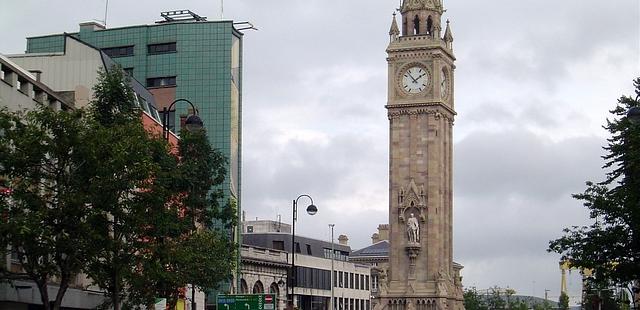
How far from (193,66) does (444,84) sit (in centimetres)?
2773

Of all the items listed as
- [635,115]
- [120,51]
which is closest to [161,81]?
[120,51]

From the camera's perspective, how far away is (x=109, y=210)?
44.1m

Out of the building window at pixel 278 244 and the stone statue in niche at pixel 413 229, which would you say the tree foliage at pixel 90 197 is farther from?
the building window at pixel 278 244

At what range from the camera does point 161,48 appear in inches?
4380

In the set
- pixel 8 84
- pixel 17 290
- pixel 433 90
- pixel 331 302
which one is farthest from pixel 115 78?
pixel 331 302

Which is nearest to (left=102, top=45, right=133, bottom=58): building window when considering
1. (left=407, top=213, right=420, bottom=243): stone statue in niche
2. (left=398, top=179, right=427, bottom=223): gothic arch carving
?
(left=398, top=179, right=427, bottom=223): gothic arch carving

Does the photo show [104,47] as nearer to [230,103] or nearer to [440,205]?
[230,103]

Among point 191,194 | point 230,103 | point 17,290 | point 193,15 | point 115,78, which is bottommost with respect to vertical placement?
point 17,290

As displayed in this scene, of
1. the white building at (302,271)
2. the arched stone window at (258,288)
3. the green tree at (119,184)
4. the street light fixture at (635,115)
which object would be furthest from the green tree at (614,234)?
the arched stone window at (258,288)

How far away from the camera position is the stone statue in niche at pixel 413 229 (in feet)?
386

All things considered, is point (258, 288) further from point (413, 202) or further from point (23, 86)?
point (23, 86)

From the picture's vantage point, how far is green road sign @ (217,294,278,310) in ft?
232

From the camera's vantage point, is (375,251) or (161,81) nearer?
(161,81)

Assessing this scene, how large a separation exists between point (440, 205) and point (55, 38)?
40462 millimetres
